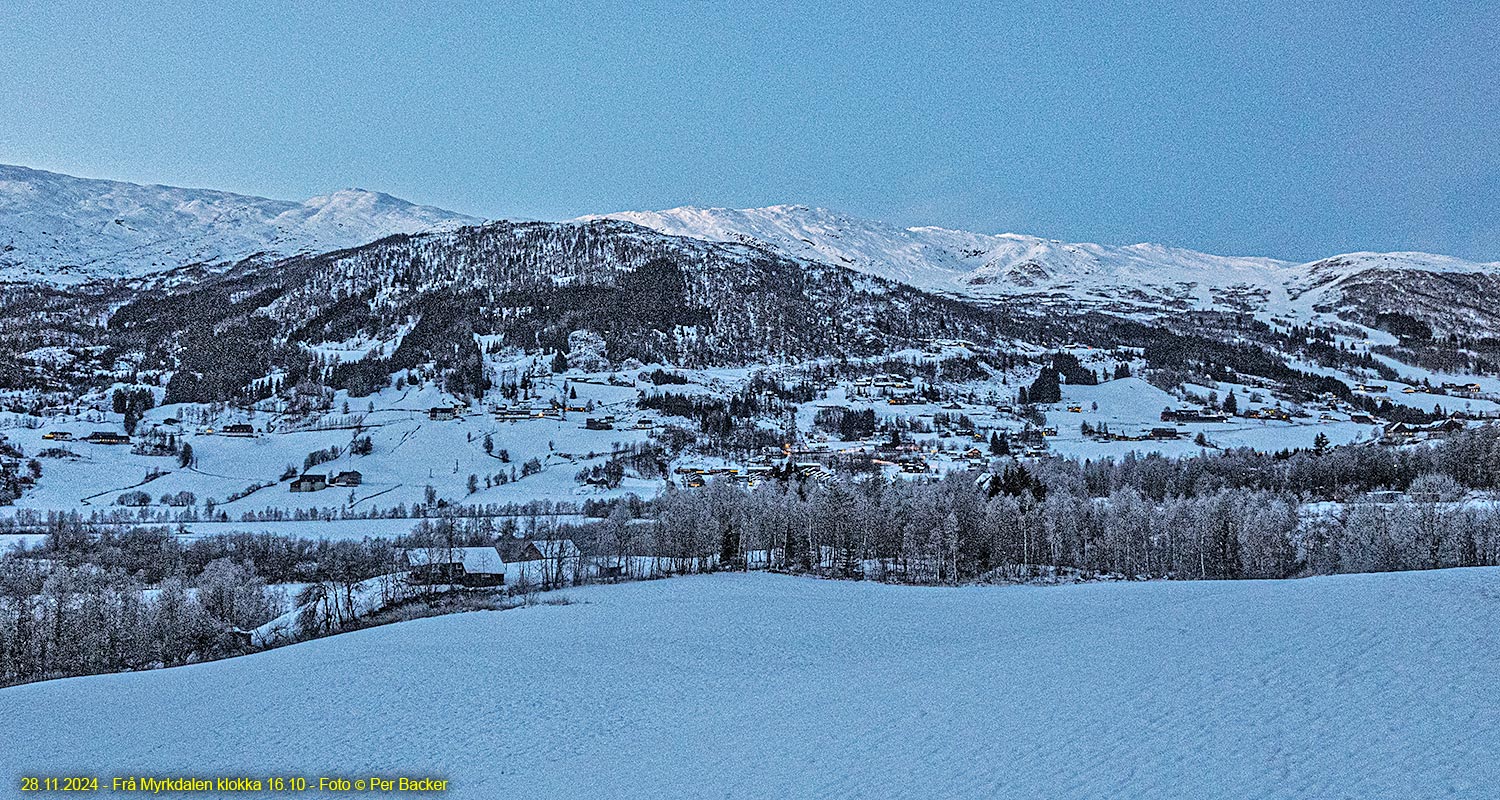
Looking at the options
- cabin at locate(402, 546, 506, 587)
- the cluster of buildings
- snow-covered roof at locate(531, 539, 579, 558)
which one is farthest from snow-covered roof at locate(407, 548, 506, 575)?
the cluster of buildings

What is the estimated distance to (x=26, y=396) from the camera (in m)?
155

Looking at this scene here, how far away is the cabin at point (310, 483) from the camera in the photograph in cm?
11094

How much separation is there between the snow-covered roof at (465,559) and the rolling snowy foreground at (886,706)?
27916mm

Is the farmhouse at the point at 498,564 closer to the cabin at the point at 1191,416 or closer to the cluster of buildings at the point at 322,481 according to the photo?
the cluster of buildings at the point at 322,481

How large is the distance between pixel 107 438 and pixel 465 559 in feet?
313

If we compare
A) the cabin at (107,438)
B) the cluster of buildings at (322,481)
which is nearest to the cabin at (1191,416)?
the cluster of buildings at (322,481)

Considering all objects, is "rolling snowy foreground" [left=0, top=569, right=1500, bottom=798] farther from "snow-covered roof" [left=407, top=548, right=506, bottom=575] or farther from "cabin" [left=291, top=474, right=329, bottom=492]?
"cabin" [left=291, top=474, right=329, bottom=492]

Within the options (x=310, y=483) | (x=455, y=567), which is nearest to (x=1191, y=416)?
(x=455, y=567)

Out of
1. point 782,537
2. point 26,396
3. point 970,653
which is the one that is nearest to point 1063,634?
point 970,653

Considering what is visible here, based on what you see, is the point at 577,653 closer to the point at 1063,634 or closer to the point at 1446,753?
the point at 1063,634

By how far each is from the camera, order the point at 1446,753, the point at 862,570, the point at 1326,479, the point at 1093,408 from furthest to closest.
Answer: the point at 1093,408, the point at 1326,479, the point at 862,570, the point at 1446,753

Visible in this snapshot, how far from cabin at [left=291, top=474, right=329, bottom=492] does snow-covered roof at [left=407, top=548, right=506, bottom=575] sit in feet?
158

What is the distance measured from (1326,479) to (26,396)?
20553 cm

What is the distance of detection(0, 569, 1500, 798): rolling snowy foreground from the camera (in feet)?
48.6
